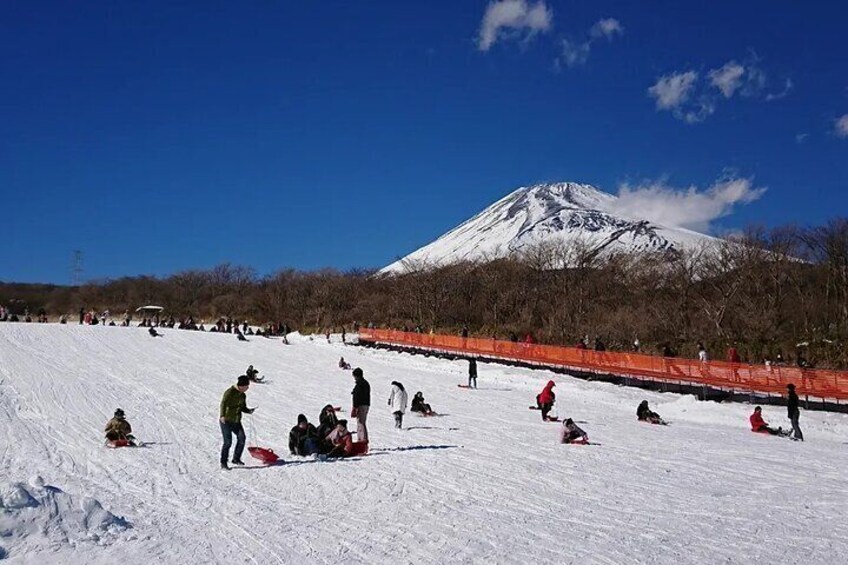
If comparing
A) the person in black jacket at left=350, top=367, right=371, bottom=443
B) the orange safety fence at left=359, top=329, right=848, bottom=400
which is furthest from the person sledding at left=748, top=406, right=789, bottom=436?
the person in black jacket at left=350, top=367, right=371, bottom=443

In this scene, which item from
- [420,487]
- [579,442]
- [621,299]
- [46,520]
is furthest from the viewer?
[621,299]

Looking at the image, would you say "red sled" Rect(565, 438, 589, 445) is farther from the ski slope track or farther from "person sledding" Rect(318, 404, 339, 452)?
"person sledding" Rect(318, 404, 339, 452)

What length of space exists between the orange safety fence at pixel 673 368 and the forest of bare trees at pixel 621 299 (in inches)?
220

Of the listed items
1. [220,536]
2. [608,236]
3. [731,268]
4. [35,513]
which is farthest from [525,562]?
[608,236]

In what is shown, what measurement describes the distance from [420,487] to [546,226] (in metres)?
136

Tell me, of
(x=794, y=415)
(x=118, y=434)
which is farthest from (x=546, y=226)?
Answer: (x=118, y=434)

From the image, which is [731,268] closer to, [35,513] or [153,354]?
[153,354]

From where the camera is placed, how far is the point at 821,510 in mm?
9242

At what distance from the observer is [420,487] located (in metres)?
9.68

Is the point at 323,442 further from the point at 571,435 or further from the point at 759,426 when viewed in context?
the point at 759,426

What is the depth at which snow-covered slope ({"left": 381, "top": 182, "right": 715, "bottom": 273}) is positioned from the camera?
120125 mm

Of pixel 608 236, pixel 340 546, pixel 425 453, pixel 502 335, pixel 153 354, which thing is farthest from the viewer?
pixel 608 236

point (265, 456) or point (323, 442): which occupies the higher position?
point (323, 442)

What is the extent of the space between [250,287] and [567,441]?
8932cm
